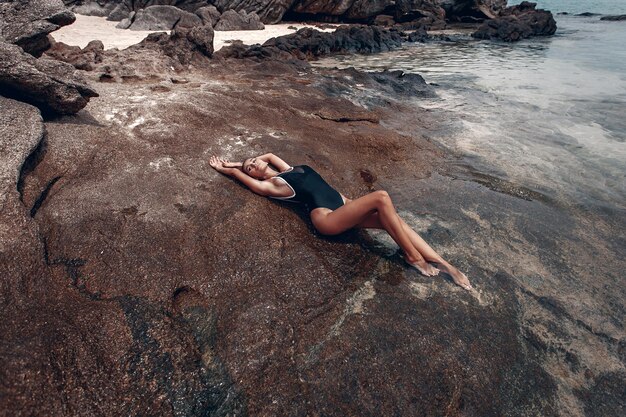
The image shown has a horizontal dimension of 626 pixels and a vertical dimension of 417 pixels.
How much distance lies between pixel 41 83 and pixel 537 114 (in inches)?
389

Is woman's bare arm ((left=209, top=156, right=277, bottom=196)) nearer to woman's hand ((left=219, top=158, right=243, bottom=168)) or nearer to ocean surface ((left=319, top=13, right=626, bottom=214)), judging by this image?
woman's hand ((left=219, top=158, right=243, bottom=168))

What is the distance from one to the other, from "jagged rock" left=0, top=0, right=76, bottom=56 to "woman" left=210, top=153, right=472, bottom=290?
11.4 feet

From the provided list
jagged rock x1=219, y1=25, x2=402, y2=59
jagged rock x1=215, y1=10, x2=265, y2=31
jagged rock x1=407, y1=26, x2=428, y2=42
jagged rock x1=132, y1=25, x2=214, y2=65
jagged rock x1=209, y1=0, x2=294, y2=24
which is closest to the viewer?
jagged rock x1=132, y1=25, x2=214, y2=65

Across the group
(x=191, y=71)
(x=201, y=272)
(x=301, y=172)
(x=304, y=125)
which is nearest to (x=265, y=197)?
(x=301, y=172)

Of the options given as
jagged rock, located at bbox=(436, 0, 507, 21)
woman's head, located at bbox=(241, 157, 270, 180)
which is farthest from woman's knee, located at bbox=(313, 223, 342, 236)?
jagged rock, located at bbox=(436, 0, 507, 21)

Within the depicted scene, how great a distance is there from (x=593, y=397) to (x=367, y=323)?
1.70 meters

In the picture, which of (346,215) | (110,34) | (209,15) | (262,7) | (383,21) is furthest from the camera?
(383,21)

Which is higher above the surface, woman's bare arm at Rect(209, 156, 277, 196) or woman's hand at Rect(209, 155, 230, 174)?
woman's bare arm at Rect(209, 156, 277, 196)

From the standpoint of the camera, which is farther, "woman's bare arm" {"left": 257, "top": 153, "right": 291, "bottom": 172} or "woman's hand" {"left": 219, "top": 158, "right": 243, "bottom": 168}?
"woman's bare arm" {"left": 257, "top": 153, "right": 291, "bottom": 172}

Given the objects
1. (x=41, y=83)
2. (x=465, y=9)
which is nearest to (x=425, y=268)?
(x=41, y=83)

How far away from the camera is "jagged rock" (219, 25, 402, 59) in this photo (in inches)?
519

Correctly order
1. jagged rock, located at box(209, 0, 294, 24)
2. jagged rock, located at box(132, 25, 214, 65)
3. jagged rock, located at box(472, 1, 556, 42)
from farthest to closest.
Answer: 1. jagged rock, located at box(472, 1, 556, 42)
2. jagged rock, located at box(209, 0, 294, 24)
3. jagged rock, located at box(132, 25, 214, 65)

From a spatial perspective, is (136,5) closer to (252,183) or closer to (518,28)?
(252,183)

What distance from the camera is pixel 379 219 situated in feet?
13.0
